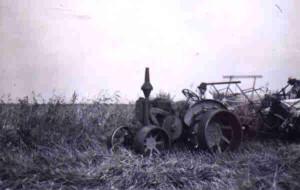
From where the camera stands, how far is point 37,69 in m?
6.21

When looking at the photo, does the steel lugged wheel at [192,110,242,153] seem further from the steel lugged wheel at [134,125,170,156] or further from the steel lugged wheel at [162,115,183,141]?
the steel lugged wheel at [134,125,170,156]

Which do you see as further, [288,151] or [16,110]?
[16,110]

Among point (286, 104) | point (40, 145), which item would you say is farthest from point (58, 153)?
point (286, 104)

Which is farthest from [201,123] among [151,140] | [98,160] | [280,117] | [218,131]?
[280,117]

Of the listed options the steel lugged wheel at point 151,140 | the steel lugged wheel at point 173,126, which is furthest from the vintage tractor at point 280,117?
the steel lugged wheel at point 151,140

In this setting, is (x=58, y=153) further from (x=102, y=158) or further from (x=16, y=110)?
(x=16, y=110)

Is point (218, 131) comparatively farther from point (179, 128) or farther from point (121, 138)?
point (121, 138)

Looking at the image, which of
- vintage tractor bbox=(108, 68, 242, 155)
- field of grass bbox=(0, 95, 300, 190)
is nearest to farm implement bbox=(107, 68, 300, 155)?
vintage tractor bbox=(108, 68, 242, 155)

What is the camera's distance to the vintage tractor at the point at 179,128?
4938 millimetres

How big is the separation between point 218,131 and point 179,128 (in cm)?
50

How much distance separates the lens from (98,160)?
4605 millimetres

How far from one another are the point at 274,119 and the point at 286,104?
31 centimetres

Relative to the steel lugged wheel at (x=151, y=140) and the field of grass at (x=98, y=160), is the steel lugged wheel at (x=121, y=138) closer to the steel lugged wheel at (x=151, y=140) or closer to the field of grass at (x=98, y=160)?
the field of grass at (x=98, y=160)

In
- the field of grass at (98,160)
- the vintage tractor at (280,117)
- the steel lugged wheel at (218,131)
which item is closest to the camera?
the field of grass at (98,160)
